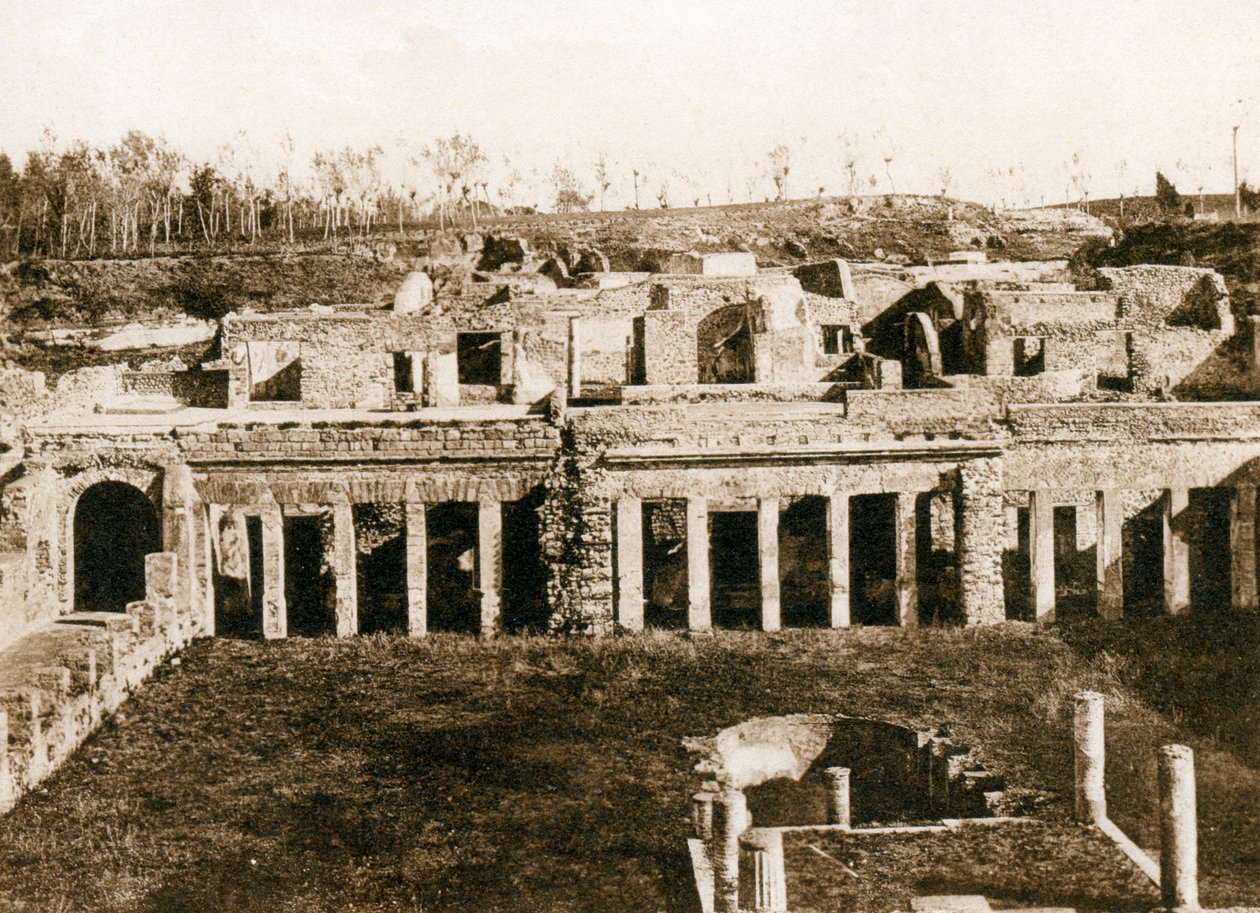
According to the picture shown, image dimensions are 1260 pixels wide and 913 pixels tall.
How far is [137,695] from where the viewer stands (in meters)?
19.1

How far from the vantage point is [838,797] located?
14.4 m

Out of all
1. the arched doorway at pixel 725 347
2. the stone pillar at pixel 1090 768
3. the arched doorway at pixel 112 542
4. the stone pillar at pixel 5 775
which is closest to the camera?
the stone pillar at pixel 1090 768

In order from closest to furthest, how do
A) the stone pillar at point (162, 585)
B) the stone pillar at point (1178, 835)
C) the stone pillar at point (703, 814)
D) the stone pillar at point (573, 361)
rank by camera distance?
1. the stone pillar at point (1178, 835)
2. the stone pillar at point (703, 814)
3. the stone pillar at point (162, 585)
4. the stone pillar at point (573, 361)

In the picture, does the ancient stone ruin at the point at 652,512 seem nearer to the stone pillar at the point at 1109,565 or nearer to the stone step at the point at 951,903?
the stone pillar at the point at 1109,565

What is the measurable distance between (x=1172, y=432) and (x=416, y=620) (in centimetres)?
1410

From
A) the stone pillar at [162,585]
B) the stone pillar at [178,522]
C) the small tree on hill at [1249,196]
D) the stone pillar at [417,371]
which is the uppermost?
the small tree on hill at [1249,196]

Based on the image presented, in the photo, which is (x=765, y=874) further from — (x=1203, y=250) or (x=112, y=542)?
(x=1203, y=250)

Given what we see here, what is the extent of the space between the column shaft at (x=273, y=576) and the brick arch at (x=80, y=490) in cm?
189

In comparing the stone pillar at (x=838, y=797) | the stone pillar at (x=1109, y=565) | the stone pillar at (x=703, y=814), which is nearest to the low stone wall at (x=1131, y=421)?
the stone pillar at (x=1109, y=565)

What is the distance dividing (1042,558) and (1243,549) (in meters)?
3.74

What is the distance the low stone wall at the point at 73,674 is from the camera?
50.4 ft

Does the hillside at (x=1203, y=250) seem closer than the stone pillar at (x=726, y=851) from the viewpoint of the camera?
No

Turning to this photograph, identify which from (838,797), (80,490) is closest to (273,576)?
(80,490)

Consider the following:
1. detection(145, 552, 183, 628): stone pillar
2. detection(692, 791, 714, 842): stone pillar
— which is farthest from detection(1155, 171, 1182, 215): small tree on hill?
detection(692, 791, 714, 842): stone pillar
